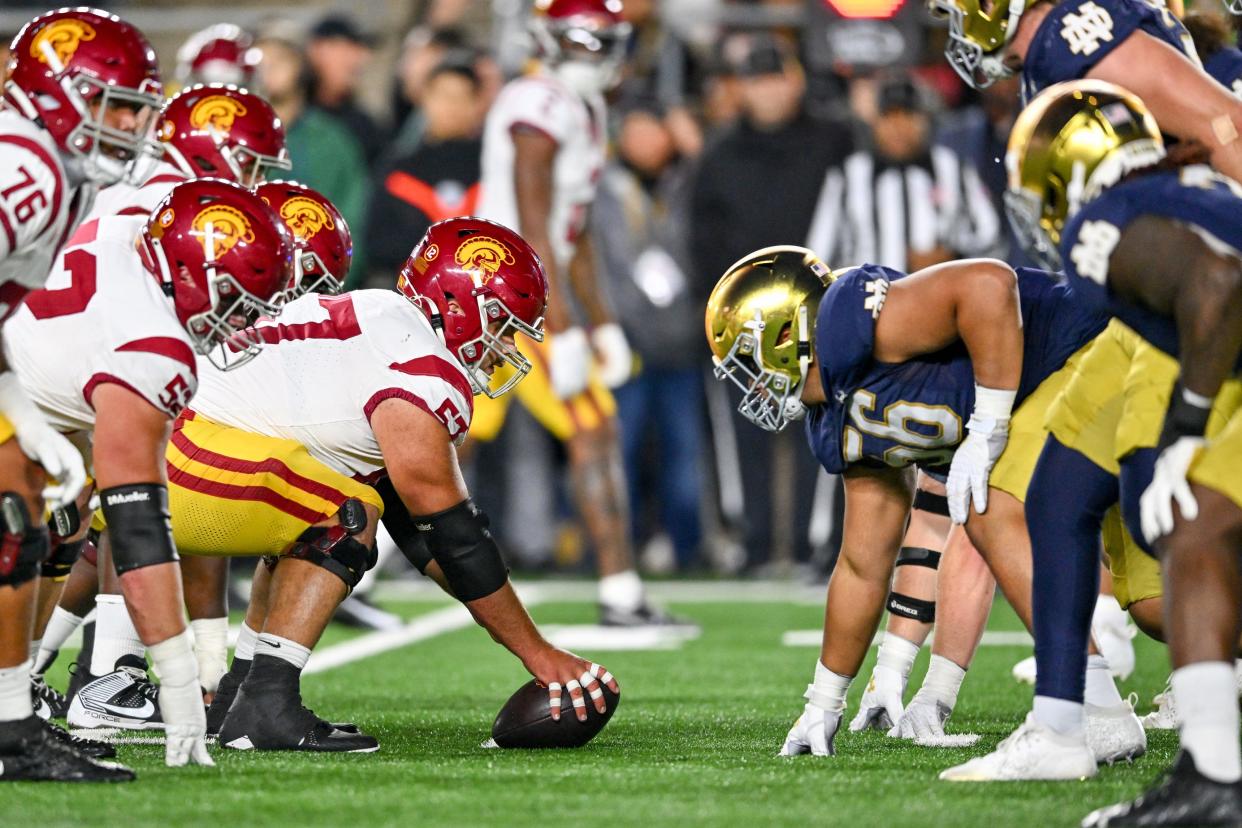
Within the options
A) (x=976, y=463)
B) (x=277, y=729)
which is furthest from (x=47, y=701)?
(x=976, y=463)

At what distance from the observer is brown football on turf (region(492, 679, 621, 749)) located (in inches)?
167

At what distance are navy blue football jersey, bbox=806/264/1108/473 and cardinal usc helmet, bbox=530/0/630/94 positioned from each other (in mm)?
3285

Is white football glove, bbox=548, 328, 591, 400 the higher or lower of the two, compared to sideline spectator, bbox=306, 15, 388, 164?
lower

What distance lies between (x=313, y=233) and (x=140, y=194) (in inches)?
23.2

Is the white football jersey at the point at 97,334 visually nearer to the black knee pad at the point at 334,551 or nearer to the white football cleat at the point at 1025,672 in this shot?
the black knee pad at the point at 334,551

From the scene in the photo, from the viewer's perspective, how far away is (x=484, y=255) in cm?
454

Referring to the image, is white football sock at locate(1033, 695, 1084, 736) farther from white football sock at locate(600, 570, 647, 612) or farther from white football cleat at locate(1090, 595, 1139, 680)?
A: white football sock at locate(600, 570, 647, 612)

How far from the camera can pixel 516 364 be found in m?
4.65

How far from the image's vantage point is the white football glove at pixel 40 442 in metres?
3.66

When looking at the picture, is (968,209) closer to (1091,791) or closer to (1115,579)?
(1115,579)

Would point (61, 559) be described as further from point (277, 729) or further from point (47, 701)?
point (47, 701)

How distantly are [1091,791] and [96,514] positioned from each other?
7.89ft

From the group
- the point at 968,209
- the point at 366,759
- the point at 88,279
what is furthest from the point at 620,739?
the point at 968,209

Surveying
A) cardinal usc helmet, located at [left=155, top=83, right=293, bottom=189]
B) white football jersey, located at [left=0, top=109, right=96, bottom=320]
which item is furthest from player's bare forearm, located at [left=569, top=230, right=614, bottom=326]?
white football jersey, located at [left=0, top=109, right=96, bottom=320]
